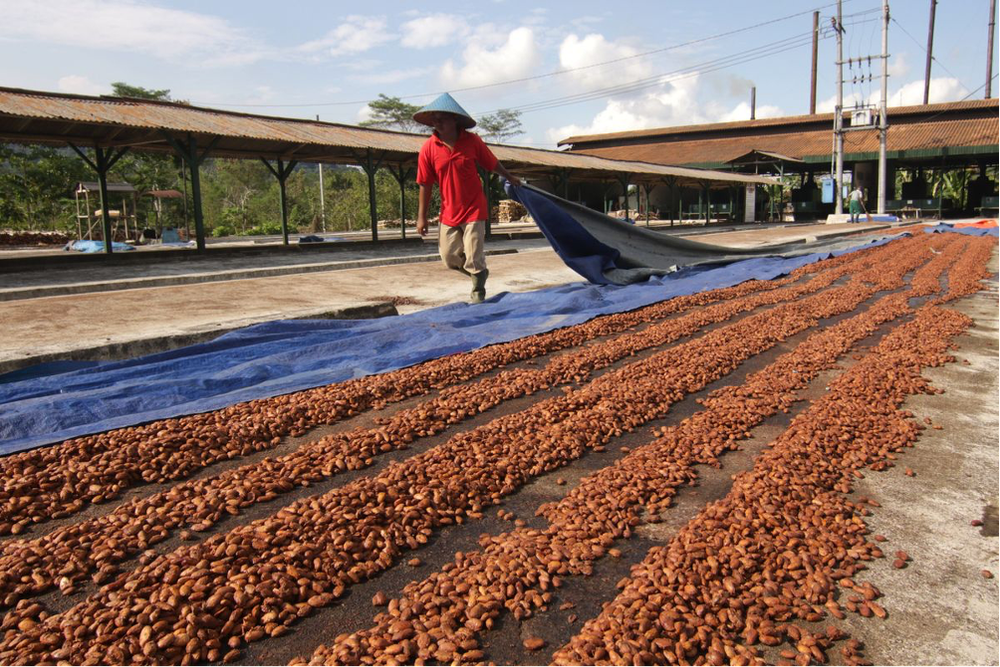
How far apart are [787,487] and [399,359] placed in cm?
229

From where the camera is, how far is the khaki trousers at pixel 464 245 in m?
5.50

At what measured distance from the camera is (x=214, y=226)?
30.4m

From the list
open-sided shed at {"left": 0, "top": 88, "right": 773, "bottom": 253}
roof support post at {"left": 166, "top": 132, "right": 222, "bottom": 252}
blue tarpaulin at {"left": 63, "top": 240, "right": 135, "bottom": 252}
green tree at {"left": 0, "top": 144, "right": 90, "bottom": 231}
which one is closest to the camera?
open-sided shed at {"left": 0, "top": 88, "right": 773, "bottom": 253}

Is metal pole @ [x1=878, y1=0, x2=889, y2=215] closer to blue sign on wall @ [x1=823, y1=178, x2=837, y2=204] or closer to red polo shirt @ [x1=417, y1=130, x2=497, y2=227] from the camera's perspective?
blue sign on wall @ [x1=823, y1=178, x2=837, y2=204]

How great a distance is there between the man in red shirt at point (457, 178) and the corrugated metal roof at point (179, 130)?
23.0 ft

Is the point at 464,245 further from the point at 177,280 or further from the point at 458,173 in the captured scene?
the point at 177,280

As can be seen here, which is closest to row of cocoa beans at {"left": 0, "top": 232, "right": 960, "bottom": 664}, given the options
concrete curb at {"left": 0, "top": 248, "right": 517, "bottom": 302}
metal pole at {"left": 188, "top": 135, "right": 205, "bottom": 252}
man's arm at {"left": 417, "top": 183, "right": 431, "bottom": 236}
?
man's arm at {"left": 417, "top": 183, "right": 431, "bottom": 236}

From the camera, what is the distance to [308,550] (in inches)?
72.5

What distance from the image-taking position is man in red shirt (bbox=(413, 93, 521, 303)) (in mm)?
5379

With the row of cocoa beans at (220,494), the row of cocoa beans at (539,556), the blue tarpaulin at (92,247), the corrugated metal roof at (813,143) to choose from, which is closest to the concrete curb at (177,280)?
the row of cocoa beans at (220,494)

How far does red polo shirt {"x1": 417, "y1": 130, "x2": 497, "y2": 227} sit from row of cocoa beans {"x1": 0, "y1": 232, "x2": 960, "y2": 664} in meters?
2.77

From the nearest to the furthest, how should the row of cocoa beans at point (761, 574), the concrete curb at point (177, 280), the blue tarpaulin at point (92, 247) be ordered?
1. the row of cocoa beans at point (761, 574)
2. the concrete curb at point (177, 280)
3. the blue tarpaulin at point (92, 247)

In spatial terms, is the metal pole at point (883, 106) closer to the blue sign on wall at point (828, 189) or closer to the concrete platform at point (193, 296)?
the blue sign on wall at point (828, 189)

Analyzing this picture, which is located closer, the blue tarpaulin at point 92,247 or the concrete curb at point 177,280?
the concrete curb at point 177,280
